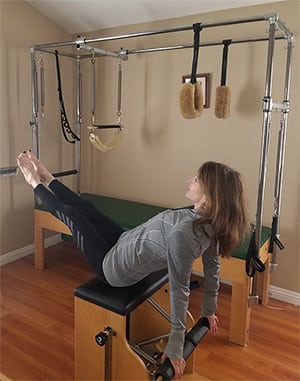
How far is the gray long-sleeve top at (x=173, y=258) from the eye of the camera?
146 cm

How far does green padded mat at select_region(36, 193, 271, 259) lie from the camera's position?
105 inches

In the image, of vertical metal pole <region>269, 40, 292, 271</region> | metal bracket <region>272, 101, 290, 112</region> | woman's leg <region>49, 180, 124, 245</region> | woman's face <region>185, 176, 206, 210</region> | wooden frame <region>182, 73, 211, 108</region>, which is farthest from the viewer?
wooden frame <region>182, 73, 211, 108</region>

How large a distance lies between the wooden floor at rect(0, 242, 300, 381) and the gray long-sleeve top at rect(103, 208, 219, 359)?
2.02 ft

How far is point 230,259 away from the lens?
2201 millimetres

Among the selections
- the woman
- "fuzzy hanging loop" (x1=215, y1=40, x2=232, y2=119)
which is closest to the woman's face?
the woman

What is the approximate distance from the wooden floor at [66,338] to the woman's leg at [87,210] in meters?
0.77

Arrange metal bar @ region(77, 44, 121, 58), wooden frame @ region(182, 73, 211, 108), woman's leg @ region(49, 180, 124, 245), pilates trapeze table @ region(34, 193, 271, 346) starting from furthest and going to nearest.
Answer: wooden frame @ region(182, 73, 211, 108), metal bar @ region(77, 44, 121, 58), pilates trapeze table @ region(34, 193, 271, 346), woman's leg @ region(49, 180, 124, 245)

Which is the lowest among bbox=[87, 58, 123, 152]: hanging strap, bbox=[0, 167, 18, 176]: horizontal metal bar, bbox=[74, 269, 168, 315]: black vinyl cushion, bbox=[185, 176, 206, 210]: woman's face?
bbox=[74, 269, 168, 315]: black vinyl cushion

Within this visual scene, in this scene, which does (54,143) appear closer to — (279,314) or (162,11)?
(162,11)

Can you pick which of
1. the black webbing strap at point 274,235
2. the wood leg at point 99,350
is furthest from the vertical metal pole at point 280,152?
the wood leg at point 99,350

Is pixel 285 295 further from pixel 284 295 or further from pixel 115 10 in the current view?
pixel 115 10

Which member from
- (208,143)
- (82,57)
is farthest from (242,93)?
(82,57)

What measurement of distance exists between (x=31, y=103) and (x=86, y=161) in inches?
30.6

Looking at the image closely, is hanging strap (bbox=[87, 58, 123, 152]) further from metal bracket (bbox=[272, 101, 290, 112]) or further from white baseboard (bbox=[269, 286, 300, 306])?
white baseboard (bbox=[269, 286, 300, 306])
